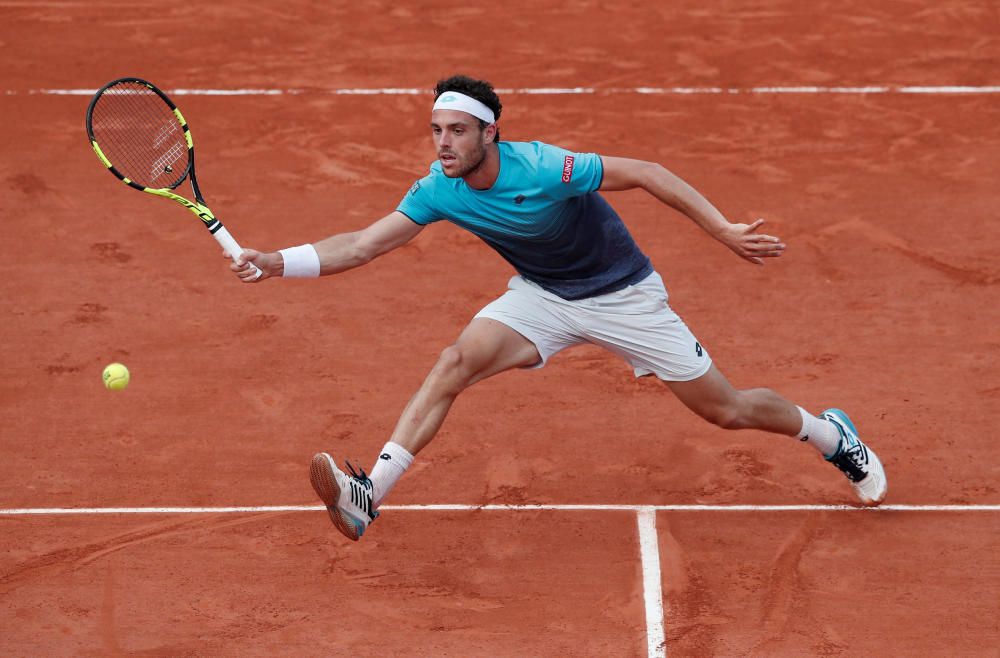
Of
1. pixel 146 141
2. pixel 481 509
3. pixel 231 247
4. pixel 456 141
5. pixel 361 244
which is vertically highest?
pixel 456 141

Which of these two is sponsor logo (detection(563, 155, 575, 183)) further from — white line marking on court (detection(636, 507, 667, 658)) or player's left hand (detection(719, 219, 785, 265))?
white line marking on court (detection(636, 507, 667, 658))

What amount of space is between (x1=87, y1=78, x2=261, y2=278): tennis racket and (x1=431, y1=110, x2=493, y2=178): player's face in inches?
38.3

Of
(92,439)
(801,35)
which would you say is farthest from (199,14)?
(92,439)

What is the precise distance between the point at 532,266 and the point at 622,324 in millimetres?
502

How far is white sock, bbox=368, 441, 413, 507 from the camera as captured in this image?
645 centimetres

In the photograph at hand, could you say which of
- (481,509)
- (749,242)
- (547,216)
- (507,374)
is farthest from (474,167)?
(507,374)

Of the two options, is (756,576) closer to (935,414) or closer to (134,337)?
(935,414)

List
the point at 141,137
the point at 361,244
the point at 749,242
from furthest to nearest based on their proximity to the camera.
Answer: the point at 141,137 < the point at 361,244 < the point at 749,242

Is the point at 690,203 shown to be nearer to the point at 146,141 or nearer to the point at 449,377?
the point at 449,377

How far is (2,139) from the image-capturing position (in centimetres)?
1152

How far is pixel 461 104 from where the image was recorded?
639 centimetres

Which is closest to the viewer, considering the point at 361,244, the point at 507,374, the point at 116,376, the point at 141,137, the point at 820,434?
the point at 361,244

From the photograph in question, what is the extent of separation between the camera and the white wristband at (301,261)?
6480mm

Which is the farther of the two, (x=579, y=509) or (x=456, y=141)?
(x=579, y=509)
